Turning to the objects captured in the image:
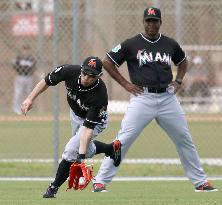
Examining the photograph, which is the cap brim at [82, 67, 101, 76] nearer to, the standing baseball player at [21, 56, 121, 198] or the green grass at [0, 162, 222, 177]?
the standing baseball player at [21, 56, 121, 198]

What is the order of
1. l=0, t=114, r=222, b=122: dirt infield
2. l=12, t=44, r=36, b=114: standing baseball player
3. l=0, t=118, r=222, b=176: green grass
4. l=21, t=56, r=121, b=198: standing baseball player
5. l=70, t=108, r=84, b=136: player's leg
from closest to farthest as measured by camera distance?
l=21, t=56, r=121, b=198: standing baseball player
l=70, t=108, r=84, b=136: player's leg
l=0, t=118, r=222, b=176: green grass
l=0, t=114, r=222, b=122: dirt infield
l=12, t=44, r=36, b=114: standing baseball player

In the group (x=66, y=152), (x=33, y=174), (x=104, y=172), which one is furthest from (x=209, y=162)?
(x=66, y=152)

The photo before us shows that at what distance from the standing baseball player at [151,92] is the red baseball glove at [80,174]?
3.41 feet

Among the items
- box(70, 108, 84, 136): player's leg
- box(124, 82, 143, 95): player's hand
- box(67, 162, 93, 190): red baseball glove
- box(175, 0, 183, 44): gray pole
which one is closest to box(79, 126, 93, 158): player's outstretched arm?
box(67, 162, 93, 190): red baseball glove

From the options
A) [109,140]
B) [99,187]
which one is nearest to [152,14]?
[99,187]

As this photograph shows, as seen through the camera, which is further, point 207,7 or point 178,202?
point 207,7

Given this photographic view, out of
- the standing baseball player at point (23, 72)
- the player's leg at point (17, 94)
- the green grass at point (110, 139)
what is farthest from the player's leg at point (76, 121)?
the player's leg at point (17, 94)

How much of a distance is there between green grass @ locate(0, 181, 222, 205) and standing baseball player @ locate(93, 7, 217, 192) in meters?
0.37

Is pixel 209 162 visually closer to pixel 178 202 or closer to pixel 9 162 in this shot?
pixel 9 162

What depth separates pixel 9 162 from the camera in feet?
49.3

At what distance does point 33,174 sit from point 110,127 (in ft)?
13.4

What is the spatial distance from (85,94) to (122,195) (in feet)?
Result: 4.51

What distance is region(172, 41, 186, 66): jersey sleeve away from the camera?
1171 centimetres

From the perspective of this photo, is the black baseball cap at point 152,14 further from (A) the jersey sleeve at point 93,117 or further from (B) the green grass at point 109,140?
(B) the green grass at point 109,140
